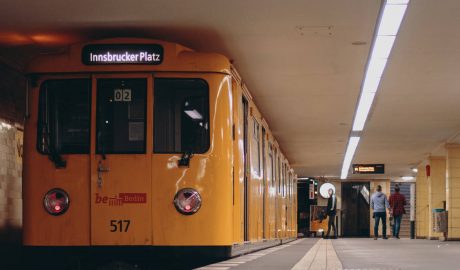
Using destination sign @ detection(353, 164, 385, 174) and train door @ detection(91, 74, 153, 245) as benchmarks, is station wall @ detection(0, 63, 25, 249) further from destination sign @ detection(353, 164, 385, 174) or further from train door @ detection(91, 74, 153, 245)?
destination sign @ detection(353, 164, 385, 174)

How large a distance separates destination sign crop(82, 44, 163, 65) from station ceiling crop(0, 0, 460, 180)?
1.36 ft

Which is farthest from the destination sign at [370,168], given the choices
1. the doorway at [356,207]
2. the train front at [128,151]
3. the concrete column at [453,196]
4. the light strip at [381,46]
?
the train front at [128,151]

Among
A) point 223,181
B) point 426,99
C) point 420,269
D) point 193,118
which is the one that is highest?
point 426,99

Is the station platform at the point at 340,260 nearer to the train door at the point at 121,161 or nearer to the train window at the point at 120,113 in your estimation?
the train door at the point at 121,161

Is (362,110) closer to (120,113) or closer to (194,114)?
(194,114)

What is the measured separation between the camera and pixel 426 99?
16.3 meters

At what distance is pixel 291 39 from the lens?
10578 millimetres

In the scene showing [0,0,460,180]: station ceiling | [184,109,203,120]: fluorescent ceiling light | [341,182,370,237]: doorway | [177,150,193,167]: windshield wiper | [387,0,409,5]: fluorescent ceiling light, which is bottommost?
[341,182,370,237]: doorway

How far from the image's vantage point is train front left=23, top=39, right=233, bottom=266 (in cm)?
882

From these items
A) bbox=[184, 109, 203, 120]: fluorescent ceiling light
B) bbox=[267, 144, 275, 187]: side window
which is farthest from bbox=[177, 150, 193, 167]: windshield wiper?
bbox=[267, 144, 275, 187]: side window

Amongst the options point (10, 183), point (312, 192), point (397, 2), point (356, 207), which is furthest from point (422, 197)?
point (397, 2)

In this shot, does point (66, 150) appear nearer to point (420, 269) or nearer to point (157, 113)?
point (157, 113)

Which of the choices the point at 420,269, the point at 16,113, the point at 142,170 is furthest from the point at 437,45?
the point at 16,113

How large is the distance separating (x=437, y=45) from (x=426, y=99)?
5.13 metres
